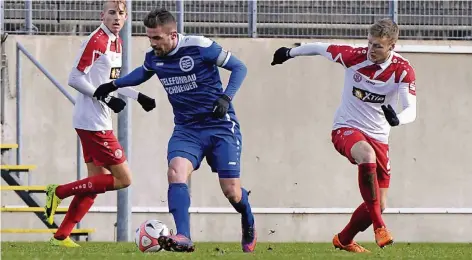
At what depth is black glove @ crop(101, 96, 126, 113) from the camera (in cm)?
1139

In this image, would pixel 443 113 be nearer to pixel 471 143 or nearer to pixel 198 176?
pixel 471 143

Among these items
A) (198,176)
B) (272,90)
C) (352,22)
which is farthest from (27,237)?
(352,22)

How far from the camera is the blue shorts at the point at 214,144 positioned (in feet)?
34.3

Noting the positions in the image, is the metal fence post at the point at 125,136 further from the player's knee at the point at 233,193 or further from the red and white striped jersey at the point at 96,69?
the player's knee at the point at 233,193

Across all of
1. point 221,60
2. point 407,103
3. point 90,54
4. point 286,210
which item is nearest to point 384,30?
point 407,103

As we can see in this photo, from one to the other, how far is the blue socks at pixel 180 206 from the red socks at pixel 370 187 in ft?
5.24

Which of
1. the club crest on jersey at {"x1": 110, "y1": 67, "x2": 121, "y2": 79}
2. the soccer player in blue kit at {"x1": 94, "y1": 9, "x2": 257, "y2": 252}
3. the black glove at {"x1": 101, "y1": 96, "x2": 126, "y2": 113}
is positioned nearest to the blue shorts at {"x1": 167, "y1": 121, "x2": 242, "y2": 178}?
the soccer player in blue kit at {"x1": 94, "y1": 9, "x2": 257, "y2": 252}

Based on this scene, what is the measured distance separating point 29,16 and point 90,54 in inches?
218

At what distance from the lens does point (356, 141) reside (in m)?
11.1

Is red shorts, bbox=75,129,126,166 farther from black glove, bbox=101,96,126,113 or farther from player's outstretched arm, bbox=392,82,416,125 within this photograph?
player's outstretched arm, bbox=392,82,416,125

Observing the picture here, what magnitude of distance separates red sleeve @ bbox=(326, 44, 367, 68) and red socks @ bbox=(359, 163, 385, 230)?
87 centimetres

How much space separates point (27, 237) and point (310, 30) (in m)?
4.28

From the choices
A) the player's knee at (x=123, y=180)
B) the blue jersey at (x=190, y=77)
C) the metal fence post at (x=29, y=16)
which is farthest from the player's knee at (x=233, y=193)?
the metal fence post at (x=29, y=16)

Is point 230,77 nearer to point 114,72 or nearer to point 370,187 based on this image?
point 370,187
